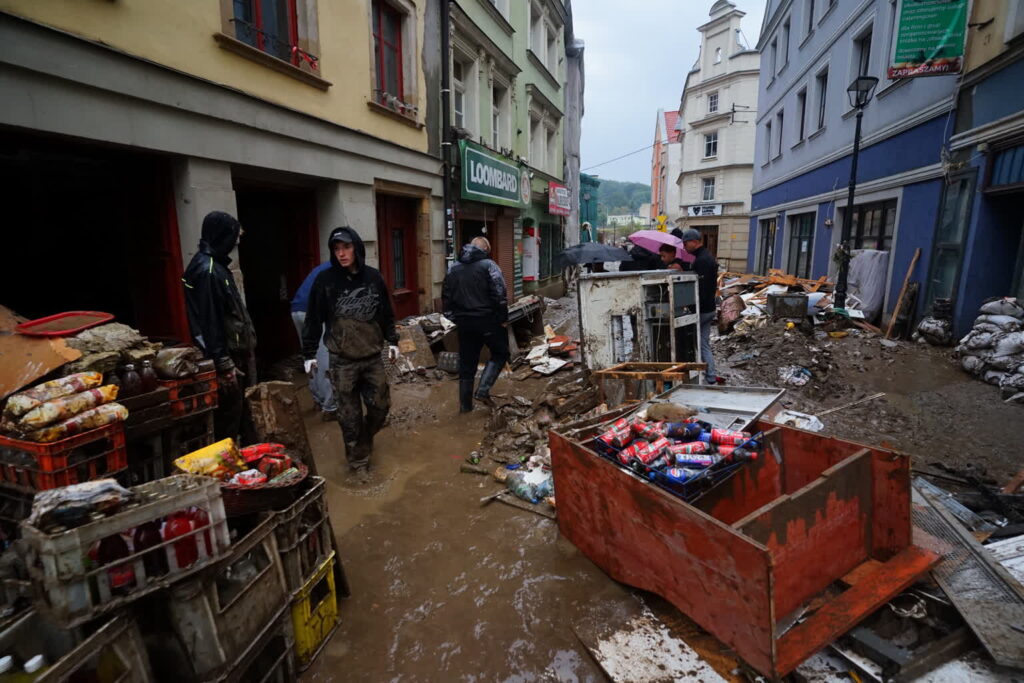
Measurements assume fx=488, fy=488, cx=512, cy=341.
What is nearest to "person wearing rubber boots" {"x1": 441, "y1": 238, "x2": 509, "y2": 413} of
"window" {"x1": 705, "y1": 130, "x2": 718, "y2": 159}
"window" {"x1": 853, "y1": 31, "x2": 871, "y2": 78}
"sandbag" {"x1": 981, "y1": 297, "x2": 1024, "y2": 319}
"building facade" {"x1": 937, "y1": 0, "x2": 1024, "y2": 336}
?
"sandbag" {"x1": 981, "y1": 297, "x2": 1024, "y2": 319}

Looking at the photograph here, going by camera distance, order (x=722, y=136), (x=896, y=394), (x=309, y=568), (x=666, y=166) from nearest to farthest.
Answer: (x=309, y=568) → (x=896, y=394) → (x=722, y=136) → (x=666, y=166)

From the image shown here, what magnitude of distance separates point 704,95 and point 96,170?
32859mm

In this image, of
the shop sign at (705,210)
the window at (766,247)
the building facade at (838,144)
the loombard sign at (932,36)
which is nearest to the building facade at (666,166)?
the shop sign at (705,210)

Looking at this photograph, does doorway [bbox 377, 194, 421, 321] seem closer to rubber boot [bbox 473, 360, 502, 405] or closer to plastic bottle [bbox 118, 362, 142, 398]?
rubber boot [bbox 473, 360, 502, 405]

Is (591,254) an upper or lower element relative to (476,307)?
upper

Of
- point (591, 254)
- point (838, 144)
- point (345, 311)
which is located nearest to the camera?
point (345, 311)

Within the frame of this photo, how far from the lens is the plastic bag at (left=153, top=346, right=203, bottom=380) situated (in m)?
2.87

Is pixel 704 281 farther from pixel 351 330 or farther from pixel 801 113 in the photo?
pixel 801 113

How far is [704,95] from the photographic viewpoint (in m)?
30.0

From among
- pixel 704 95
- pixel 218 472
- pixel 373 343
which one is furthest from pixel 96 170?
pixel 704 95

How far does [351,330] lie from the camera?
3.99 metres

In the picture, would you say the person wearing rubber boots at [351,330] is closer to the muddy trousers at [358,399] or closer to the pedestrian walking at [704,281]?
the muddy trousers at [358,399]

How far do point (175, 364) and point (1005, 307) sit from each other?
29.4ft

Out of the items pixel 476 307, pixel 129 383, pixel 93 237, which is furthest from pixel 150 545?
pixel 93 237
